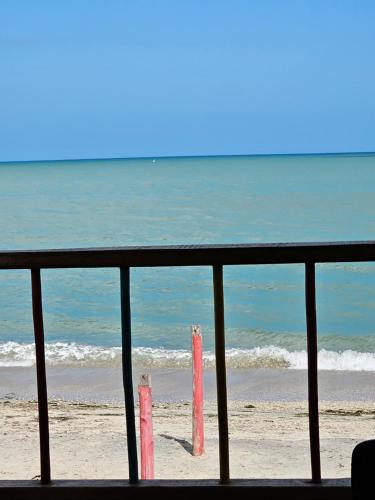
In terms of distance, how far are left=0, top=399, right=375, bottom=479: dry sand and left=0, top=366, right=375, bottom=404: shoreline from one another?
52 cm

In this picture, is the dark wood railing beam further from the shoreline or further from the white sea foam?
the white sea foam

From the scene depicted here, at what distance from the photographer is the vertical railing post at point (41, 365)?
2.57 meters

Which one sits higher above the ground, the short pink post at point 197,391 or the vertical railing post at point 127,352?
the vertical railing post at point 127,352

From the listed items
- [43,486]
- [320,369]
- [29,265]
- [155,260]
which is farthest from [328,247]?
[320,369]

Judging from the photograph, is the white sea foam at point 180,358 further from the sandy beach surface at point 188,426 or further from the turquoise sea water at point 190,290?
the sandy beach surface at point 188,426

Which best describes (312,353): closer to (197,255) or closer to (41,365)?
(197,255)

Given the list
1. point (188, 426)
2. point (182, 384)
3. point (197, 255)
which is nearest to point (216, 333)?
point (197, 255)

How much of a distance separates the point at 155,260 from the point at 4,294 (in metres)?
19.0

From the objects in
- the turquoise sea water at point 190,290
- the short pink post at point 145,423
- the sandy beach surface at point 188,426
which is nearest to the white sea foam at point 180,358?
the turquoise sea water at point 190,290

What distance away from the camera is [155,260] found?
8.36 feet

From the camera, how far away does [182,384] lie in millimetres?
12297

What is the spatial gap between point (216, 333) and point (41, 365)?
48 cm

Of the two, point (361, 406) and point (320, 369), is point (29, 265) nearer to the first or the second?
point (361, 406)

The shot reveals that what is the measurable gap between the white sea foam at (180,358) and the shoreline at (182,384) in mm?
315
